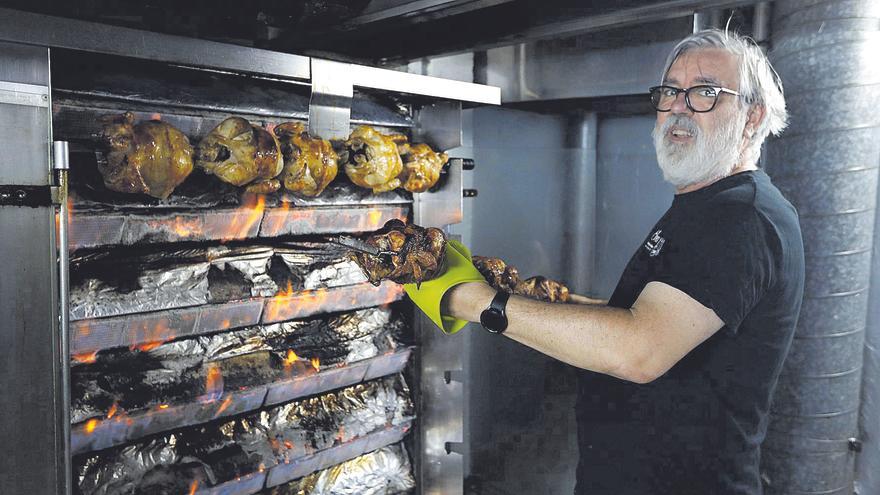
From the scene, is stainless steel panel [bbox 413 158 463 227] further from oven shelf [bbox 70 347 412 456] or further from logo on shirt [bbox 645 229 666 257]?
logo on shirt [bbox 645 229 666 257]

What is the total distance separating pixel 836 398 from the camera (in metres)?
2.65

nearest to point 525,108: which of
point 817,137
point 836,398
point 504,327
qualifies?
point 817,137

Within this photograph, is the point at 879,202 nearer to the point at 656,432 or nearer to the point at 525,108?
the point at 656,432

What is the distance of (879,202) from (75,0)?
9.37 ft

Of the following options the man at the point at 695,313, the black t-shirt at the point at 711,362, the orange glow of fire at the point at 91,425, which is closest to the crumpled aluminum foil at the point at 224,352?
the orange glow of fire at the point at 91,425

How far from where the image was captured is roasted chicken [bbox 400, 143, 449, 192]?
8.14ft

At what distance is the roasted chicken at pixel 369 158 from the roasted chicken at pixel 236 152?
37 cm

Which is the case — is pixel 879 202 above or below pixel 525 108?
below

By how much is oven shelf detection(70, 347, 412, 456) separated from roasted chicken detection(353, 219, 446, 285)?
701 mm

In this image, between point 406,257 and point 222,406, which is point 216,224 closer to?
point 222,406

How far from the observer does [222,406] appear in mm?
2107

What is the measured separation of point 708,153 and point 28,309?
1.67m

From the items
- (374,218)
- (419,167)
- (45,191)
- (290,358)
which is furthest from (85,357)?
(419,167)

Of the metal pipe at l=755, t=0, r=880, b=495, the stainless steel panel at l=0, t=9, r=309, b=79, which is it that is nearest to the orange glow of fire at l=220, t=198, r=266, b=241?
the stainless steel panel at l=0, t=9, r=309, b=79
